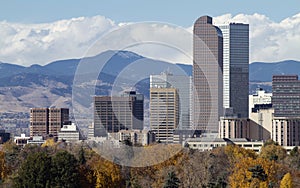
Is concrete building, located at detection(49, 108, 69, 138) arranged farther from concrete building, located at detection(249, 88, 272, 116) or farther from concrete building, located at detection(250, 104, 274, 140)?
concrete building, located at detection(249, 88, 272, 116)

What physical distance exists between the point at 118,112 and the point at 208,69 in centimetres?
3341

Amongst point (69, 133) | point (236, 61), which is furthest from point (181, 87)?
point (236, 61)

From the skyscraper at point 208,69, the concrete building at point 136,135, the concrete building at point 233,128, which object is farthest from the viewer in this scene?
the concrete building at point 233,128

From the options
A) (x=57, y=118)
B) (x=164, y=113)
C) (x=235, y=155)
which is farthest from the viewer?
(x=57, y=118)

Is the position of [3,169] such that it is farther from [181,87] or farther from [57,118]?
[57,118]

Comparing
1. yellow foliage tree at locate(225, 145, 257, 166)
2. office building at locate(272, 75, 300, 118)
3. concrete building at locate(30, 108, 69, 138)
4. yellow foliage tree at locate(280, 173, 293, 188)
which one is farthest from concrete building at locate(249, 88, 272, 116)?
yellow foliage tree at locate(280, 173, 293, 188)

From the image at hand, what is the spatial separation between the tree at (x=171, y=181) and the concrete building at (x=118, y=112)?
26.3 metres

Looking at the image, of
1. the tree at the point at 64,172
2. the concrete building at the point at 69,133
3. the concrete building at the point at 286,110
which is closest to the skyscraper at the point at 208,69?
the concrete building at the point at 286,110

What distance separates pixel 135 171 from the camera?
35500mm

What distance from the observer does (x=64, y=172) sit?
30453 mm

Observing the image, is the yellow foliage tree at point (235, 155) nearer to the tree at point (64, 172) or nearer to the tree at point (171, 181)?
the tree at point (171, 181)

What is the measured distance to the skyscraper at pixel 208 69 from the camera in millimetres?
83125

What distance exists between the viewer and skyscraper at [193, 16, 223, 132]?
83125 millimetres

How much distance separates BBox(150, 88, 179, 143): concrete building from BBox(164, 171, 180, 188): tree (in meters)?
28.1
